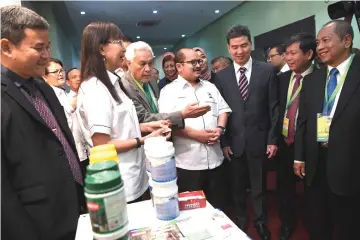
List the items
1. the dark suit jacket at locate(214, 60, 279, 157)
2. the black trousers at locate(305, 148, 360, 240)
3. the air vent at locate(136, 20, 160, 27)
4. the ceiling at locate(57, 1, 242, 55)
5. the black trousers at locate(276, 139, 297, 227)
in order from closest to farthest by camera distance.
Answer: the black trousers at locate(305, 148, 360, 240)
the dark suit jacket at locate(214, 60, 279, 157)
the black trousers at locate(276, 139, 297, 227)
the ceiling at locate(57, 1, 242, 55)
the air vent at locate(136, 20, 160, 27)

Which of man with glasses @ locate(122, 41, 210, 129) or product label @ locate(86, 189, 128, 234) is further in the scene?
man with glasses @ locate(122, 41, 210, 129)

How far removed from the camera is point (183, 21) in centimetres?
924

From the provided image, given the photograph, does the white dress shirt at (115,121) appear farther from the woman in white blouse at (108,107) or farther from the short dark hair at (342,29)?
the short dark hair at (342,29)

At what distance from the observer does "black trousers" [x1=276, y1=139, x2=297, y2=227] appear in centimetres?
220

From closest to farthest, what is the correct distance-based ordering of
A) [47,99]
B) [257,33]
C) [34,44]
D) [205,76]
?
[34,44] → [47,99] → [205,76] → [257,33]

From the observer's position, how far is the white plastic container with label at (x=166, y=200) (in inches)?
37.4

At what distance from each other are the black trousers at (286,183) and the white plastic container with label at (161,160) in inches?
63.2

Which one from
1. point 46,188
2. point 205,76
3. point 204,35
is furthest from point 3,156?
point 204,35

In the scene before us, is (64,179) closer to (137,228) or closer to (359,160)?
(137,228)

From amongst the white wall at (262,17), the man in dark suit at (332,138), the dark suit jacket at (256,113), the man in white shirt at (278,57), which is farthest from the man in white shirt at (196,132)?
the white wall at (262,17)

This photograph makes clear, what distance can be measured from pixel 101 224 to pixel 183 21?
937 centimetres

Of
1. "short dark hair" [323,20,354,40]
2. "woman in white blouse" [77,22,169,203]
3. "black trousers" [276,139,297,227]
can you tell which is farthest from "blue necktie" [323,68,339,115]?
"woman in white blouse" [77,22,169,203]

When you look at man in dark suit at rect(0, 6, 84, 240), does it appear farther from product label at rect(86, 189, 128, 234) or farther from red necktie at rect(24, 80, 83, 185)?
product label at rect(86, 189, 128, 234)

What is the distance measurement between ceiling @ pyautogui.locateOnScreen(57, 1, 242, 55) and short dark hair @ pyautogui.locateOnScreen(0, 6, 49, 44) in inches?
249
